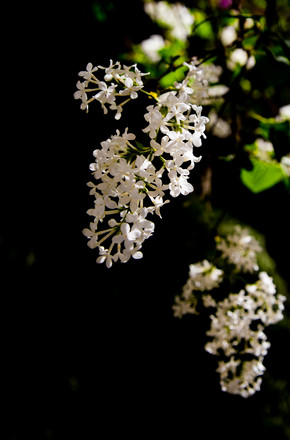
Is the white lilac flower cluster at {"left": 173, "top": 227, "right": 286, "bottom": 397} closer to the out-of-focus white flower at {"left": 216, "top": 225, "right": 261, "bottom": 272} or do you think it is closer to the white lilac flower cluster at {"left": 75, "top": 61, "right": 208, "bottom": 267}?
the out-of-focus white flower at {"left": 216, "top": 225, "right": 261, "bottom": 272}

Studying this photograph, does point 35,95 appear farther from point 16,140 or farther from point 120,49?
point 120,49

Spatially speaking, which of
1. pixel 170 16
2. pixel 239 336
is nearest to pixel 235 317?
pixel 239 336

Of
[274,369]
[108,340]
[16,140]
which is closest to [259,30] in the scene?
[16,140]

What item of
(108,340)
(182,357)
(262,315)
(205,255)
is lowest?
(182,357)

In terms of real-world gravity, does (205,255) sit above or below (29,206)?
below

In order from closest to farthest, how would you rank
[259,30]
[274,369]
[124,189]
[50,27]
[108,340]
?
[124,189] → [259,30] → [50,27] → [108,340] → [274,369]

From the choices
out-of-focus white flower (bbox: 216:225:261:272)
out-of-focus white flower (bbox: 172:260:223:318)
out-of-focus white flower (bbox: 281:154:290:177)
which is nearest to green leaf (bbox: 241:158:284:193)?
out-of-focus white flower (bbox: 281:154:290:177)

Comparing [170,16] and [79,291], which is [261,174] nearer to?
[79,291]
